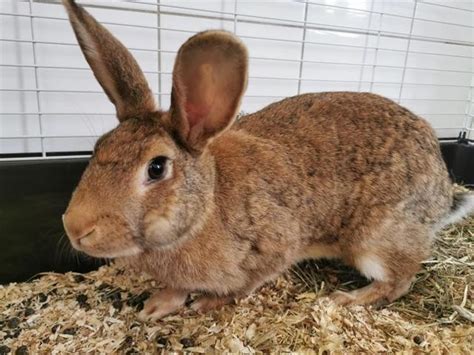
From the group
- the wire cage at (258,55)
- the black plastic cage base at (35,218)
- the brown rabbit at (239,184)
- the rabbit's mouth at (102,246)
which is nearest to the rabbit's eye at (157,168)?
the brown rabbit at (239,184)

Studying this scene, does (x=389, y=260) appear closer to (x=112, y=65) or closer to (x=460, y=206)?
(x=460, y=206)

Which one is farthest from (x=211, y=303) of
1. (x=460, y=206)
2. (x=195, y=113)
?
(x=460, y=206)

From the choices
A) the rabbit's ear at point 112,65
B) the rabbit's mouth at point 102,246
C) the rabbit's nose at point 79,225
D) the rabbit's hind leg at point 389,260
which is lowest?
the rabbit's hind leg at point 389,260

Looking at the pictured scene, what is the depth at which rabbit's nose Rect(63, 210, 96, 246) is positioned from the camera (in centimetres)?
128

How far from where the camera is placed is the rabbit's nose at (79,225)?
1280mm

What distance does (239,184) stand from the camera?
181cm

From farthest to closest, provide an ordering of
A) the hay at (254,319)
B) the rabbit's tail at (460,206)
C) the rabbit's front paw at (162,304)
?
1. the rabbit's tail at (460,206)
2. the rabbit's front paw at (162,304)
3. the hay at (254,319)

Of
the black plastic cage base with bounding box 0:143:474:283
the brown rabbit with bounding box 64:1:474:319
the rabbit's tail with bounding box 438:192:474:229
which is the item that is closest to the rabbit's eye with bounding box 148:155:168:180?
the brown rabbit with bounding box 64:1:474:319

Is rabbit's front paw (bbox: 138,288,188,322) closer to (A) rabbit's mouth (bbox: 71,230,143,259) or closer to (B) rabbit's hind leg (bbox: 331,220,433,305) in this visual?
(A) rabbit's mouth (bbox: 71,230,143,259)

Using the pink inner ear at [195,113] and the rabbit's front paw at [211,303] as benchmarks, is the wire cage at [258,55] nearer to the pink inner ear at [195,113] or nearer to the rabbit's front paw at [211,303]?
the pink inner ear at [195,113]

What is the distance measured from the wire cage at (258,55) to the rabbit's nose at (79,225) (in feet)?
4.05

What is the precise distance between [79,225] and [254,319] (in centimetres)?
98

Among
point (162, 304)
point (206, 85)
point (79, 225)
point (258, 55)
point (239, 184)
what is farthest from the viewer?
point (258, 55)

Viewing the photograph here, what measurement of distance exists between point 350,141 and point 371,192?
26 cm
